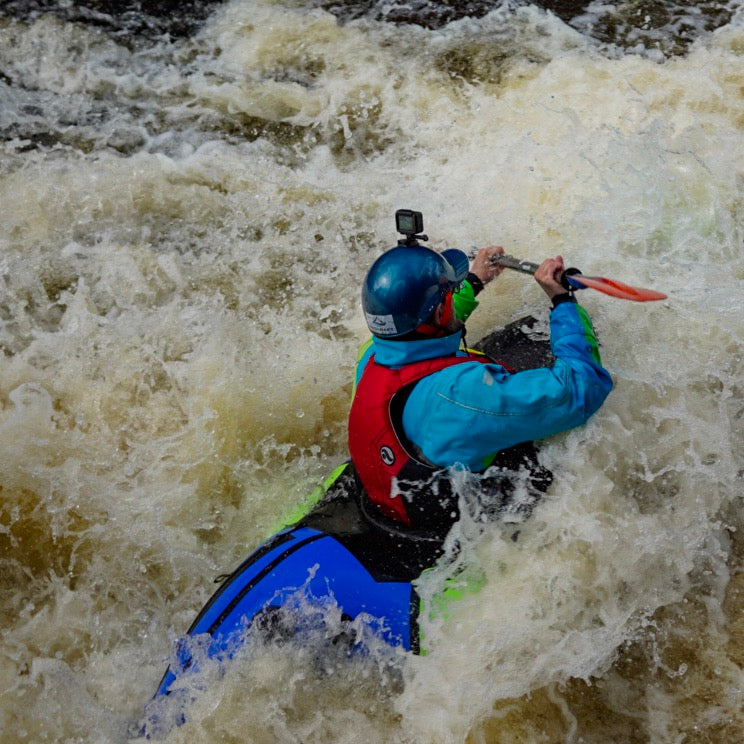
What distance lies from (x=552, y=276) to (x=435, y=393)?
716mm

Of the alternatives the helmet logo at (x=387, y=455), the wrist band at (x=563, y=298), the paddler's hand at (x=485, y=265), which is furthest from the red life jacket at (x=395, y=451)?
the paddler's hand at (x=485, y=265)

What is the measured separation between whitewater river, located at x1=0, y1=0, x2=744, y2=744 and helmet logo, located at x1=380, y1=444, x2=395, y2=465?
0.40 metres

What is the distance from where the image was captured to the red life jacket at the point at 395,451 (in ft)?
9.74

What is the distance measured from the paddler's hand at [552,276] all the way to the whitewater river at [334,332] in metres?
0.60

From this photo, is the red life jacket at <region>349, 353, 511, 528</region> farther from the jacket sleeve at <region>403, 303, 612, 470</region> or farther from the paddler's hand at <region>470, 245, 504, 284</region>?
the paddler's hand at <region>470, 245, 504, 284</region>

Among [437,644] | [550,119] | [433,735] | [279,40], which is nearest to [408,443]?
[437,644]

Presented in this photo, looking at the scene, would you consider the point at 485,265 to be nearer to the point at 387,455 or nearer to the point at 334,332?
the point at 387,455

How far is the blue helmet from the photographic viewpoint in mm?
2900

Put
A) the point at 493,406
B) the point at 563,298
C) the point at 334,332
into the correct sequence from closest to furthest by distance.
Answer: the point at 493,406, the point at 563,298, the point at 334,332

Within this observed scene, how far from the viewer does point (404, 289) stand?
9.49ft

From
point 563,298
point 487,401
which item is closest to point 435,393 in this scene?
point 487,401

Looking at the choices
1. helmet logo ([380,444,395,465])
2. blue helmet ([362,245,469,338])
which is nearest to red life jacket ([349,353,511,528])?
helmet logo ([380,444,395,465])

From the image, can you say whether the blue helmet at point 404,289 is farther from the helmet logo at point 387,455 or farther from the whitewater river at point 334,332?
the whitewater river at point 334,332

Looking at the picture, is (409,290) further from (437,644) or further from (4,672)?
(4,672)
